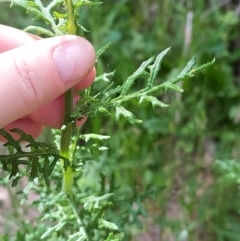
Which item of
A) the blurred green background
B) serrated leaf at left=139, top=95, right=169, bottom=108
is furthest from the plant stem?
the blurred green background

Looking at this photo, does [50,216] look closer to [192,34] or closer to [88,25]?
[192,34]

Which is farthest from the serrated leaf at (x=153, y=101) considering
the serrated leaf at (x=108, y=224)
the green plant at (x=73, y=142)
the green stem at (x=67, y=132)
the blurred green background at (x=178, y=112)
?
the blurred green background at (x=178, y=112)

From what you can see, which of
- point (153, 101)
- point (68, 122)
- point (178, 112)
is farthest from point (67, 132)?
point (178, 112)

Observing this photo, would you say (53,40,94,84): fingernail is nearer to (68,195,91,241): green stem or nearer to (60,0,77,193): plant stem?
(60,0,77,193): plant stem

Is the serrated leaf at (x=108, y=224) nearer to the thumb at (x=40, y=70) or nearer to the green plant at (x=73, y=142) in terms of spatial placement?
the green plant at (x=73, y=142)

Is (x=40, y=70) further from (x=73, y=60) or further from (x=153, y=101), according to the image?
(x=153, y=101)

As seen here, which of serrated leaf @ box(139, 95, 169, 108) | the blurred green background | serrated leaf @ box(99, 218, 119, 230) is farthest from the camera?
the blurred green background

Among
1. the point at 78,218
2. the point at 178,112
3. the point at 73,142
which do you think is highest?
the point at 73,142
